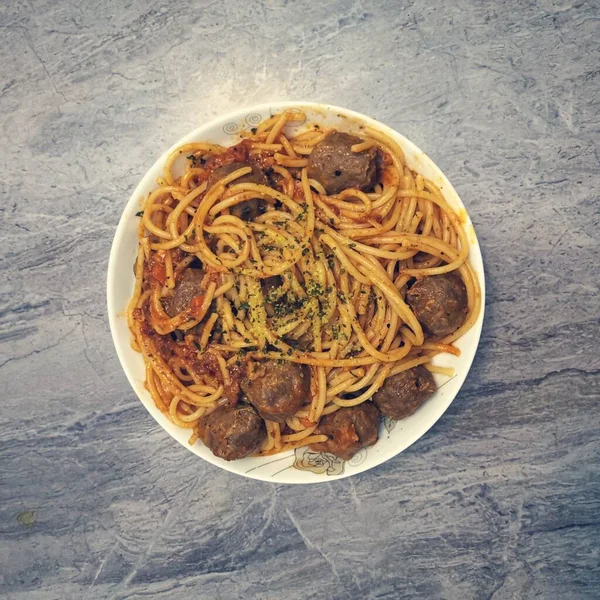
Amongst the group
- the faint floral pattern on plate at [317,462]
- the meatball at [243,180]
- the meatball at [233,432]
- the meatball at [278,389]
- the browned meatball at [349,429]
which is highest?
the meatball at [243,180]

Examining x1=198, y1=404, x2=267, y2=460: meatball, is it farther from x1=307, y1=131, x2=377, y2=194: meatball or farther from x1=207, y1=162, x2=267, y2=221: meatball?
x1=307, y1=131, x2=377, y2=194: meatball

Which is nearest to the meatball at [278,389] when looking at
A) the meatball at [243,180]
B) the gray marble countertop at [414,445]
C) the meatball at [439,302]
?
the meatball at [439,302]

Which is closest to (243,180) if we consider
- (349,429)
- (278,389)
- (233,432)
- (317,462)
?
(278,389)

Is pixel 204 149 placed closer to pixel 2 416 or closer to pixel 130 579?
pixel 2 416

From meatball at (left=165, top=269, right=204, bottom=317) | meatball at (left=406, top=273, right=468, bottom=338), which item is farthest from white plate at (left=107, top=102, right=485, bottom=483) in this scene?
meatball at (left=165, top=269, right=204, bottom=317)

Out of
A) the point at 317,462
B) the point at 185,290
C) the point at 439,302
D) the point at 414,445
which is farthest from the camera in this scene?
the point at 414,445

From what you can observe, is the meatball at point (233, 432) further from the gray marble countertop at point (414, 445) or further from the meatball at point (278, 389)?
the gray marble countertop at point (414, 445)

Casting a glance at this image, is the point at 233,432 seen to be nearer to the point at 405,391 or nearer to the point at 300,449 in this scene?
the point at 300,449
